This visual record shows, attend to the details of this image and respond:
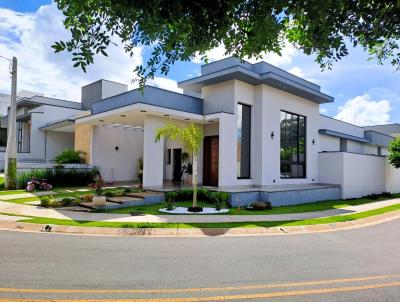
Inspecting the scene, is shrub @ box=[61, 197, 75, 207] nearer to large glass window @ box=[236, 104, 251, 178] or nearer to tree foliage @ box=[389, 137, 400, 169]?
large glass window @ box=[236, 104, 251, 178]

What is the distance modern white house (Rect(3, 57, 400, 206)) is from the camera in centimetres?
1788

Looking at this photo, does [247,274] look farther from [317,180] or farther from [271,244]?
[317,180]

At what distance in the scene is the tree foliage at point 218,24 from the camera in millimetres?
3270

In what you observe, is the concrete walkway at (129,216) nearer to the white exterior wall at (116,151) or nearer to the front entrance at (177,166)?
the white exterior wall at (116,151)

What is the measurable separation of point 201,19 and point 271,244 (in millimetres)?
6676

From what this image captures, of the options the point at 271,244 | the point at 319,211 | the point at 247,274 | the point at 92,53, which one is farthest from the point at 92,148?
the point at 92,53

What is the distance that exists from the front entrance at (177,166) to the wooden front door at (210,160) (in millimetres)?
2786

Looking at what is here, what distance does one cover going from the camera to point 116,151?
78.8ft

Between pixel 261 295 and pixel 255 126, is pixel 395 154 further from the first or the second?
pixel 261 295

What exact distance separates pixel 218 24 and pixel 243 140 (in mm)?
16176

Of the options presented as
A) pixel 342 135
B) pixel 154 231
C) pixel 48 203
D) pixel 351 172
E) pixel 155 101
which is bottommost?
pixel 154 231

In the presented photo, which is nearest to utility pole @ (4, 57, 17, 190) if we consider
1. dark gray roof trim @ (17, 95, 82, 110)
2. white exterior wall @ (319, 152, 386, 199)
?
dark gray roof trim @ (17, 95, 82, 110)

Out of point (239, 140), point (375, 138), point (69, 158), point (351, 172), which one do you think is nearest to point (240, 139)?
point (239, 140)

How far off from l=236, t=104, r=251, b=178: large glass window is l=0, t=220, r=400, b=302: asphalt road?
33.1ft
